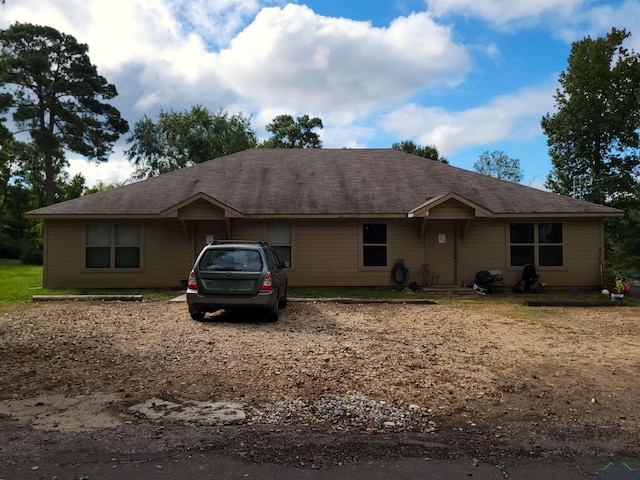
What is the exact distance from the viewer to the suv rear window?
9.27 metres

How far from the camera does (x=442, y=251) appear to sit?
15719mm

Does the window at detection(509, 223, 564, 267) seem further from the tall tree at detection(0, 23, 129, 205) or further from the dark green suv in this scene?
the tall tree at detection(0, 23, 129, 205)

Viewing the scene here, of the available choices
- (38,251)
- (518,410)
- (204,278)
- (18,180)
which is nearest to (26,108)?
(38,251)

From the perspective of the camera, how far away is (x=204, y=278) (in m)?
9.15

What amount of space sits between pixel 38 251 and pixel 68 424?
35.2 meters

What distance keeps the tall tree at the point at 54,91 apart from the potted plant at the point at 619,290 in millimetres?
34698

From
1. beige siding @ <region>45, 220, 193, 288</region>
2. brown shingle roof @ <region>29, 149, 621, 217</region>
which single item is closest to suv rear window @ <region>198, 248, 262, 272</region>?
brown shingle roof @ <region>29, 149, 621, 217</region>

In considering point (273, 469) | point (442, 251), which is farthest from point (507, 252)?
point (273, 469)

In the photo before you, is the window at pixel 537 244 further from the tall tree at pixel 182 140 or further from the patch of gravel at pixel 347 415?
the tall tree at pixel 182 140

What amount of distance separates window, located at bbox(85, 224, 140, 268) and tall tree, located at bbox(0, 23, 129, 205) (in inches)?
863

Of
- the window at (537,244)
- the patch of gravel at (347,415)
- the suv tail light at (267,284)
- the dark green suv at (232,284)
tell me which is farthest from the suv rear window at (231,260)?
the window at (537,244)

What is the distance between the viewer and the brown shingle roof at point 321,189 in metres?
15.3

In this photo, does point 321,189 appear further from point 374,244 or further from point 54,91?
point 54,91

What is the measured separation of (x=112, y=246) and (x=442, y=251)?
1096 centimetres
